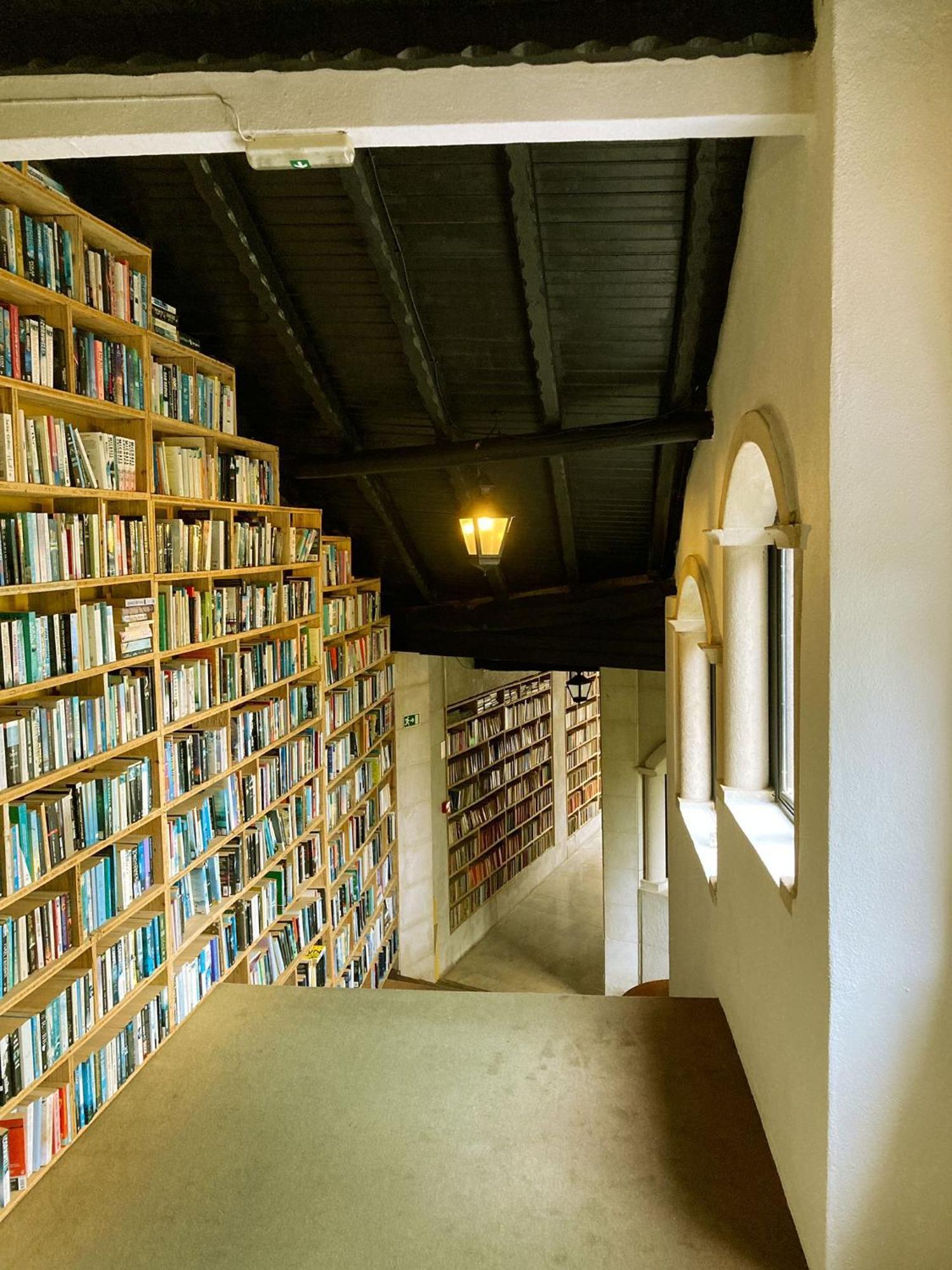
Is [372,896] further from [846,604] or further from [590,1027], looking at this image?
[846,604]

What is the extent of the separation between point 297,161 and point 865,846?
2030 mm

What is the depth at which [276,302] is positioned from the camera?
12.3 feet

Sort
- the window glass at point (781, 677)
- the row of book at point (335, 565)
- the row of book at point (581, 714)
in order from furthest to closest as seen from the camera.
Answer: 1. the row of book at point (581, 714)
2. the row of book at point (335, 565)
3. the window glass at point (781, 677)

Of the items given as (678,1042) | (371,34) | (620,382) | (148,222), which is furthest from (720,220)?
(678,1042)

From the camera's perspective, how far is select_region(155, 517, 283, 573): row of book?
11.6 ft

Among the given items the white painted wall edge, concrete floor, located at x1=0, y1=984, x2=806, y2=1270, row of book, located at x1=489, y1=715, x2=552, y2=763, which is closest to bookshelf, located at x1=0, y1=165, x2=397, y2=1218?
concrete floor, located at x1=0, y1=984, x2=806, y2=1270

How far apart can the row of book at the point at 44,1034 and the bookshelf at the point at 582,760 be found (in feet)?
24.5

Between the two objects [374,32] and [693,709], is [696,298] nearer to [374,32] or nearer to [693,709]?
[374,32]

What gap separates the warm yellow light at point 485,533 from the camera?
13.9ft

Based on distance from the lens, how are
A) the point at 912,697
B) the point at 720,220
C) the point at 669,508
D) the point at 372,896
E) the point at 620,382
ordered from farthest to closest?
the point at 372,896, the point at 669,508, the point at 620,382, the point at 720,220, the point at 912,697

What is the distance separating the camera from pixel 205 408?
3877 millimetres

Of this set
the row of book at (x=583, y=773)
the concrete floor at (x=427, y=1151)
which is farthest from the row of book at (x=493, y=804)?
the concrete floor at (x=427, y=1151)

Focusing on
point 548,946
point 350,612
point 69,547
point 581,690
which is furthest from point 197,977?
point 581,690

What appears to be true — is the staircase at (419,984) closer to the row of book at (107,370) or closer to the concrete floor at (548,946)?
the concrete floor at (548,946)
